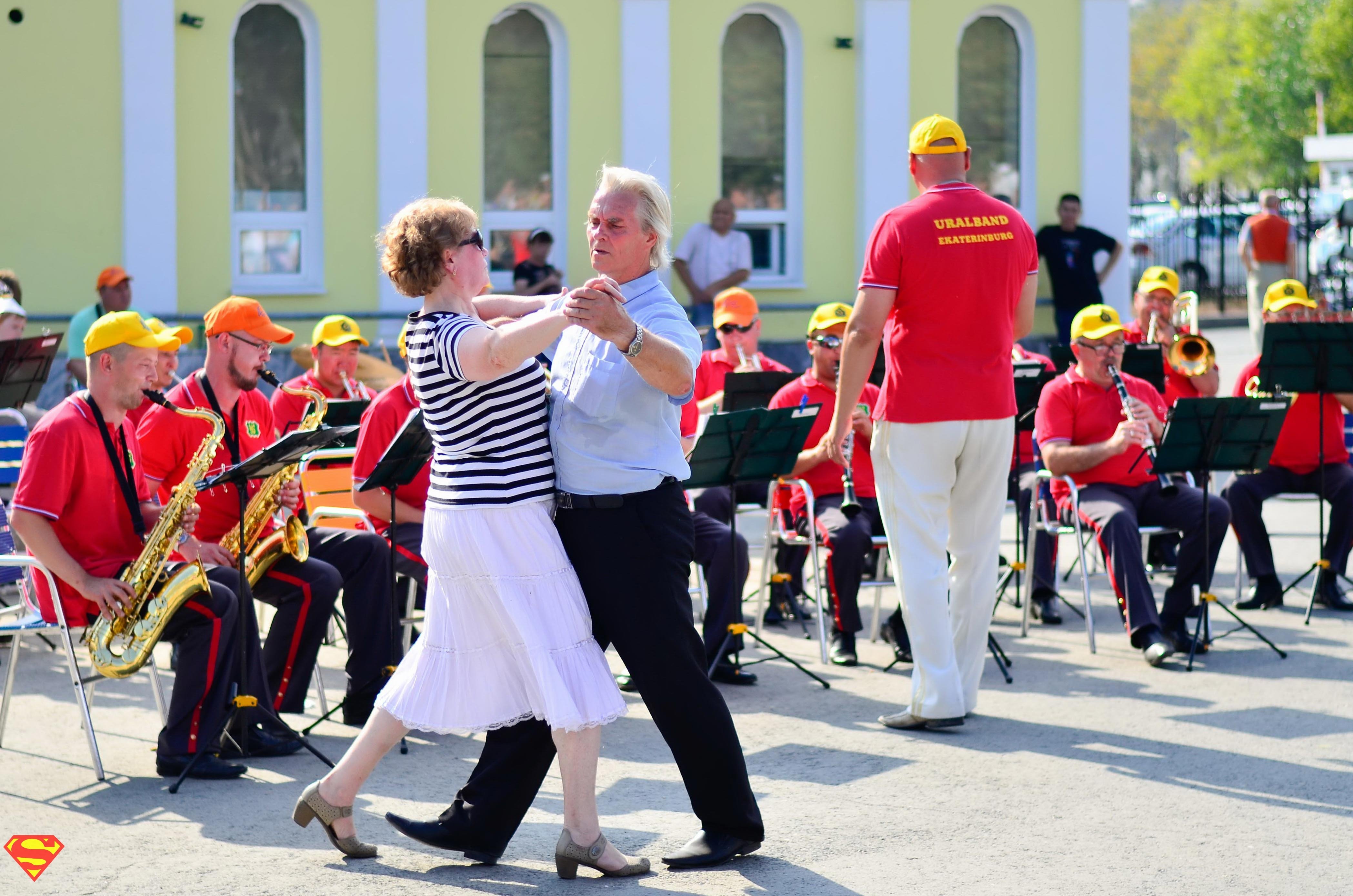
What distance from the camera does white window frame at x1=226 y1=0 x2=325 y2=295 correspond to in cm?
1442

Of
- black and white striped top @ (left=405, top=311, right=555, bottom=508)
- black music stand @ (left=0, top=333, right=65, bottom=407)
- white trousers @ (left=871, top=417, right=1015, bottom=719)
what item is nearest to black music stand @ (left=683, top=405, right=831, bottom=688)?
white trousers @ (left=871, top=417, right=1015, bottom=719)

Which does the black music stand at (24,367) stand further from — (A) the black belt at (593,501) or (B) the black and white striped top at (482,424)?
(A) the black belt at (593,501)

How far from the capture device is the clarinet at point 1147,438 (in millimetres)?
7820

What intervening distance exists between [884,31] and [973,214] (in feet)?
33.0

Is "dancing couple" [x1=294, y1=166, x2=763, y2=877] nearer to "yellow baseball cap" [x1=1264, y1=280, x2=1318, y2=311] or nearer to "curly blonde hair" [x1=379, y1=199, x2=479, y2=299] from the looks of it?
"curly blonde hair" [x1=379, y1=199, x2=479, y2=299]

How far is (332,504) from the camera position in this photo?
26.1ft

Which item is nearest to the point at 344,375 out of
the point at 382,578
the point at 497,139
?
the point at 382,578

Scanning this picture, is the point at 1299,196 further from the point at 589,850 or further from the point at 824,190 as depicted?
the point at 589,850

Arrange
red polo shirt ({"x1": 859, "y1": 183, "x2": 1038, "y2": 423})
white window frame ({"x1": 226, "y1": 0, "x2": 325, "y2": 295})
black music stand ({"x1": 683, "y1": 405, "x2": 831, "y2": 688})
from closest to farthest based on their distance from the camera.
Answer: red polo shirt ({"x1": 859, "y1": 183, "x2": 1038, "y2": 423}), black music stand ({"x1": 683, "y1": 405, "x2": 831, "y2": 688}), white window frame ({"x1": 226, "y1": 0, "x2": 325, "y2": 295})

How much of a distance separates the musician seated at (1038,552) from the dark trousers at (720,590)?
177 centimetres

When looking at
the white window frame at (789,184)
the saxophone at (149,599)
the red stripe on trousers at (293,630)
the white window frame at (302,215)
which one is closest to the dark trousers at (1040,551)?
the red stripe on trousers at (293,630)

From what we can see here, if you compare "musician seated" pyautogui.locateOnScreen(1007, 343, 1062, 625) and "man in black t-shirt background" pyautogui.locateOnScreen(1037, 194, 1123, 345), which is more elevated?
"man in black t-shirt background" pyautogui.locateOnScreen(1037, 194, 1123, 345)

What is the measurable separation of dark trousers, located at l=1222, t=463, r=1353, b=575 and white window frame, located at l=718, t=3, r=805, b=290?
288 inches

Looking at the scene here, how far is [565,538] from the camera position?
4707 mm
